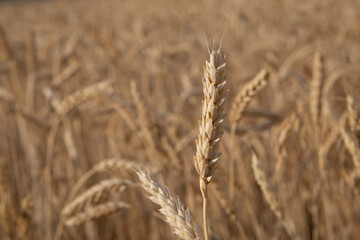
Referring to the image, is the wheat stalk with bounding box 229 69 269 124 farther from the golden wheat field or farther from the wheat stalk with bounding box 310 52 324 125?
the wheat stalk with bounding box 310 52 324 125

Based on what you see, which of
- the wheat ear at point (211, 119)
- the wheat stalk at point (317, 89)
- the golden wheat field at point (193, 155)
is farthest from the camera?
the wheat stalk at point (317, 89)

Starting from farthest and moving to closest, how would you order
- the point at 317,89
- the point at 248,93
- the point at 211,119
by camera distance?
the point at 317,89 → the point at 248,93 → the point at 211,119

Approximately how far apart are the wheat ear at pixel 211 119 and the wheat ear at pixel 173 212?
0.9 inches

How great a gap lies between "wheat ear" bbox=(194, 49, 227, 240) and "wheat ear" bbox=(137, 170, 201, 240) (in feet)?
0.07

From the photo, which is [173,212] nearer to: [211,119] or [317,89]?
[211,119]

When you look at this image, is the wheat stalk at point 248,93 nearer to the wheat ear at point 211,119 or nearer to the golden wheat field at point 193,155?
the golden wheat field at point 193,155

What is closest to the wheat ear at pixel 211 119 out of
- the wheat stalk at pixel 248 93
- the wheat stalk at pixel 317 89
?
the wheat stalk at pixel 248 93

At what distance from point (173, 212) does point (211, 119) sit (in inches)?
5.8

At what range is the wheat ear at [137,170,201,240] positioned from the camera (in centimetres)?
53

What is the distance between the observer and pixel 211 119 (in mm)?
526

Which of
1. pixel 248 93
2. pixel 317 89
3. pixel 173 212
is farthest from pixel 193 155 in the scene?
pixel 317 89

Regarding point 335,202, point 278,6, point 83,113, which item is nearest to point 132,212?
point 83,113

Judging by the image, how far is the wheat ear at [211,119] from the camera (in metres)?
0.53

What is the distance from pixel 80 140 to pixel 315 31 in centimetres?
314
